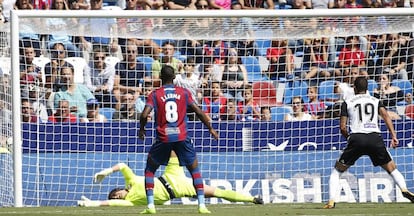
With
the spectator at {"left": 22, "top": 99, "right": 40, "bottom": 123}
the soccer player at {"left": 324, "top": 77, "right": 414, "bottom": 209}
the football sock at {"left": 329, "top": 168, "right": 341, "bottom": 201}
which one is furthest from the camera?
the spectator at {"left": 22, "top": 99, "right": 40, "bottom": 123}

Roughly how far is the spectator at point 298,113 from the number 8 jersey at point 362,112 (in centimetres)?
342

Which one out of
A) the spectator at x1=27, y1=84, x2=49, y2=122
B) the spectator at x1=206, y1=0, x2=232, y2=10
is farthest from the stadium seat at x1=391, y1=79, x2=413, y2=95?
the spectator at x1=27, y1=84, x2=49, y2=122

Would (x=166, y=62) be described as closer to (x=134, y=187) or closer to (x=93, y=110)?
(x=93, y=110)

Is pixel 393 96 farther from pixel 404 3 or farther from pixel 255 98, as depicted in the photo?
pixel 404 3

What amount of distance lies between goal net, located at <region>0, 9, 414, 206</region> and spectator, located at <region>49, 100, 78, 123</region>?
0.05 ft

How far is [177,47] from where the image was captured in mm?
18438

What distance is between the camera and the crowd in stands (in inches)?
706

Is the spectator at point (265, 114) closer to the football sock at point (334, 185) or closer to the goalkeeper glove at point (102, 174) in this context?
the goalkeeper glove at point (102, 174)

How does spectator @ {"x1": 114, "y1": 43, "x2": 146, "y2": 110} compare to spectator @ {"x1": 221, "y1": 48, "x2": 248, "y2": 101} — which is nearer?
spectator @ {"x1": 114, "y1": 43, "x2": 146, "y2": 110}

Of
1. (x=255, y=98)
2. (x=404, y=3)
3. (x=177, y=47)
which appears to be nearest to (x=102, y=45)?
(x=177, y=47)

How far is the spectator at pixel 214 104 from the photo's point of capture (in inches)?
723

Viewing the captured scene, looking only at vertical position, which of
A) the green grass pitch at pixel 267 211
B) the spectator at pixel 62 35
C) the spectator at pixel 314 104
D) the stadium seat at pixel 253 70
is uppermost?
the spectator at pixel 62 35

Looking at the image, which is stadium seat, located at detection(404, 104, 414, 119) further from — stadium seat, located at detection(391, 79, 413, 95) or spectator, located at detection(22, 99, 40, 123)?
spectator, located at detection(22, 99, 40, 123)

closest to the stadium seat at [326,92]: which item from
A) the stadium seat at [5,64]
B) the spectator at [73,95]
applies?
the spectator at [73,95]
